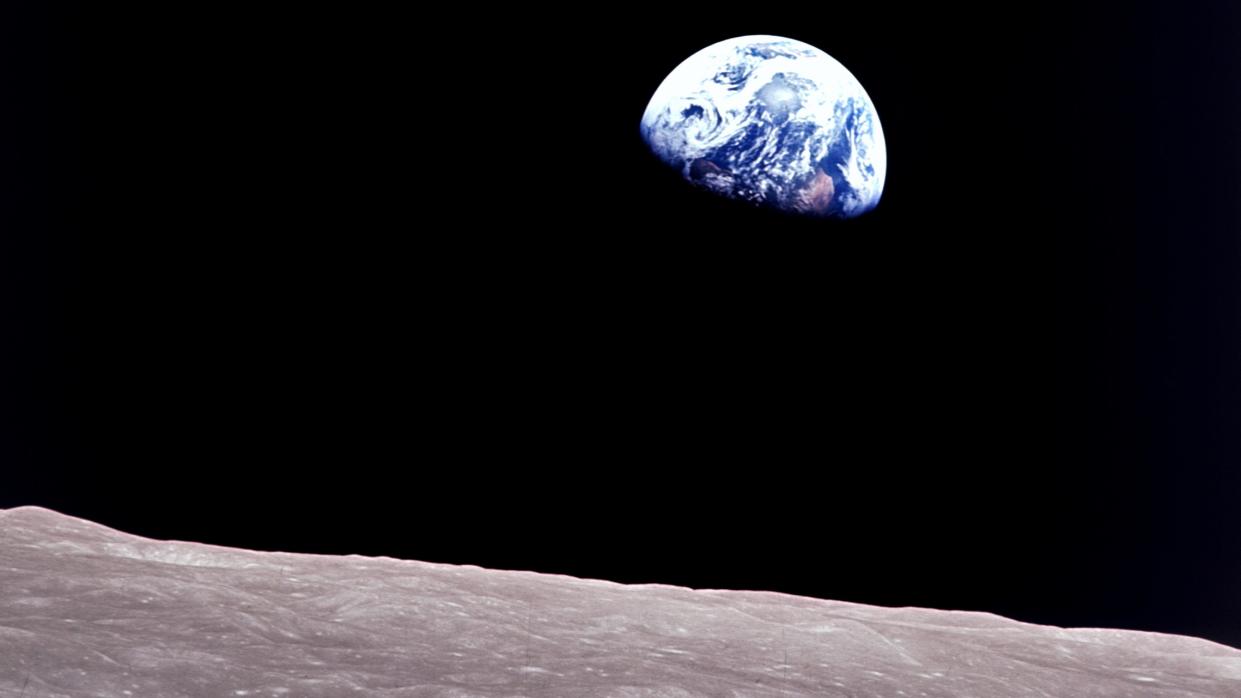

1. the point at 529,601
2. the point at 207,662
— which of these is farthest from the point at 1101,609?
the point at 207,662

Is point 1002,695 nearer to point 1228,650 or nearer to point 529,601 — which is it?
point 529,601

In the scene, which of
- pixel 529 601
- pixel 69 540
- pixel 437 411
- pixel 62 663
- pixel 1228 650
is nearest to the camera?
pixel 62 663

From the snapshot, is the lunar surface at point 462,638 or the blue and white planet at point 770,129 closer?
the lunar surface at point 462,638

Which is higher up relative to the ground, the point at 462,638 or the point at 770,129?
the point at 770,129

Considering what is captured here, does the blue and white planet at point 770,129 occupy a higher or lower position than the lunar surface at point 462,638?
higher

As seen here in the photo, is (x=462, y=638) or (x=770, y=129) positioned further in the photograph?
(x=770, y=129)
